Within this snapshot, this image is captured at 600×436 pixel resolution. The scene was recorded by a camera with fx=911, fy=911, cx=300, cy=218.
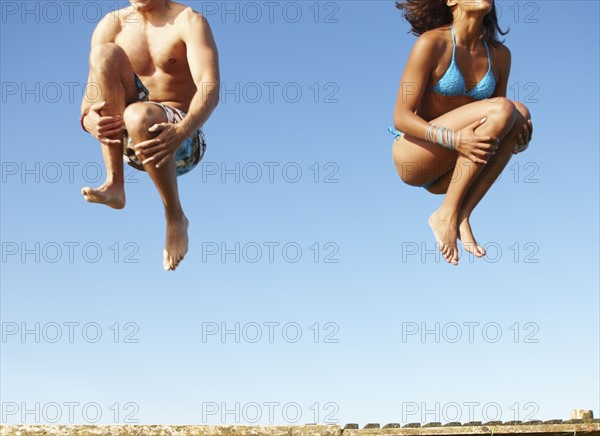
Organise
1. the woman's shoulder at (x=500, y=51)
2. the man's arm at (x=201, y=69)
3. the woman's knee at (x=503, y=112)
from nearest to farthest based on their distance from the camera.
Answer: the man's arm at (x=201, y=69) < the woman's knee at (x=503, y=112) < the woman's shoulder at (x=500, y=51)

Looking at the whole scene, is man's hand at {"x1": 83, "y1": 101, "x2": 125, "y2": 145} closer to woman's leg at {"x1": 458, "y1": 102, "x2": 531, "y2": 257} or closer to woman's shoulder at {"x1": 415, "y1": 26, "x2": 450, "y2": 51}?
woman's shoulder at {"x1": 415, "y1": 26, "x2": 450, "y2": 51}

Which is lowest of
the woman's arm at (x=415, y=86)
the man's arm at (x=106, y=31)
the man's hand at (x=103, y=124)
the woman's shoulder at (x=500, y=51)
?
the man's hand at (x=103, y=124)

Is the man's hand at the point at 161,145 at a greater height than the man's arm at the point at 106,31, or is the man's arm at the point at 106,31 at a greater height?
the man's arm at the point at 106,31

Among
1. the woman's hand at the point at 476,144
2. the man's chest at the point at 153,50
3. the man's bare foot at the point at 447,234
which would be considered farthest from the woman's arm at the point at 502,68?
the man's chest at the point at 153,50

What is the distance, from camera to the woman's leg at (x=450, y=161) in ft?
24.4

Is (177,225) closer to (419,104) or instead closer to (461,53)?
(419,104)

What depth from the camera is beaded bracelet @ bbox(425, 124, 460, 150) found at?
24.6 ft

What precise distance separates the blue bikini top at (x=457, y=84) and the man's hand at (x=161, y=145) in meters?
2.26

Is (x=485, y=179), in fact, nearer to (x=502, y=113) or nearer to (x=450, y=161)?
(x=450, y=161)

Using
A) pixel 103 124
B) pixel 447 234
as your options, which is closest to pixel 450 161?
pixel 447 234

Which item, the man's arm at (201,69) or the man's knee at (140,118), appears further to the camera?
the man's arm at (201,69)

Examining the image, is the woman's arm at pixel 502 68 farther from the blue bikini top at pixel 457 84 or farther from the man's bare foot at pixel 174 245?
the man's bare foot at pixel 174 245

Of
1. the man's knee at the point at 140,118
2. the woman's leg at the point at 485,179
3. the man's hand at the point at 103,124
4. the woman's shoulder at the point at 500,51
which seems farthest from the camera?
the woman's shoulder at the point at 500,51

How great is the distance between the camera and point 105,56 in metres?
7.21
